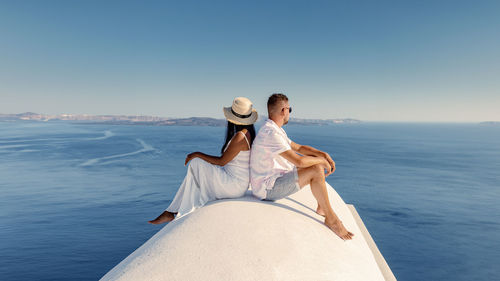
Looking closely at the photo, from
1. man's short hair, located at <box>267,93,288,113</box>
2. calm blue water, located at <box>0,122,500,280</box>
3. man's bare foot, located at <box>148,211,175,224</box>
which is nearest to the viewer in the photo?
Answer: man's short hair, located at <box>267,93,288,113</box>

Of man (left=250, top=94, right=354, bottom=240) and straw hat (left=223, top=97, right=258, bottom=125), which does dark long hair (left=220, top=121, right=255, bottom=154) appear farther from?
man (left=250, top=94, right=354, bottom=240)

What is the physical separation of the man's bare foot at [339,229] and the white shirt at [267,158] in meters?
0.82

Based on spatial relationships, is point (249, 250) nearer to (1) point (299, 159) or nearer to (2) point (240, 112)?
(1) point (299, 159)

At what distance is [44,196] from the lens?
15.4 meters

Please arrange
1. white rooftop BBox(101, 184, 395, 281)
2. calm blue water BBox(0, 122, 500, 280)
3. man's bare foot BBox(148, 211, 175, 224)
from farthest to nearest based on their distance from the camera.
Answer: calm blue water BBox(0, 122, 500, 280)
man's bare foot BBox(148, 211, 175, 224)
white rooftop BBox(101, 184, 395, 281)

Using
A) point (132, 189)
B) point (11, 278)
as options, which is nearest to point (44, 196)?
point (132, 189)

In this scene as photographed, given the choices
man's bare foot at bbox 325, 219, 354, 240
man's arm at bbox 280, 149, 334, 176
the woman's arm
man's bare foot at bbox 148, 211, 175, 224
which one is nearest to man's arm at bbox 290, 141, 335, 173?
man's arm at bbox 280, 149, 334, 176

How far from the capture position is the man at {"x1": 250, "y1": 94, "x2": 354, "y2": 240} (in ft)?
11.2

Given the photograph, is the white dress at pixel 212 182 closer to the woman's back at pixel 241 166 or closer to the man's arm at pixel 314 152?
the woman's back at pixel 241 166

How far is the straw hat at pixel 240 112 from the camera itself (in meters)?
3.68

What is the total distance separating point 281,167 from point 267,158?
258 mm

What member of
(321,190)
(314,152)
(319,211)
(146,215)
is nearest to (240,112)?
(314,152)

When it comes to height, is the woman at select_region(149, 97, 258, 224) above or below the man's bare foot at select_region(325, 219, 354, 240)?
above

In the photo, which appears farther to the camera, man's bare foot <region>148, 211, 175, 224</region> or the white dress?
man's bare foot <region>148, 211, 175, 224</region>
